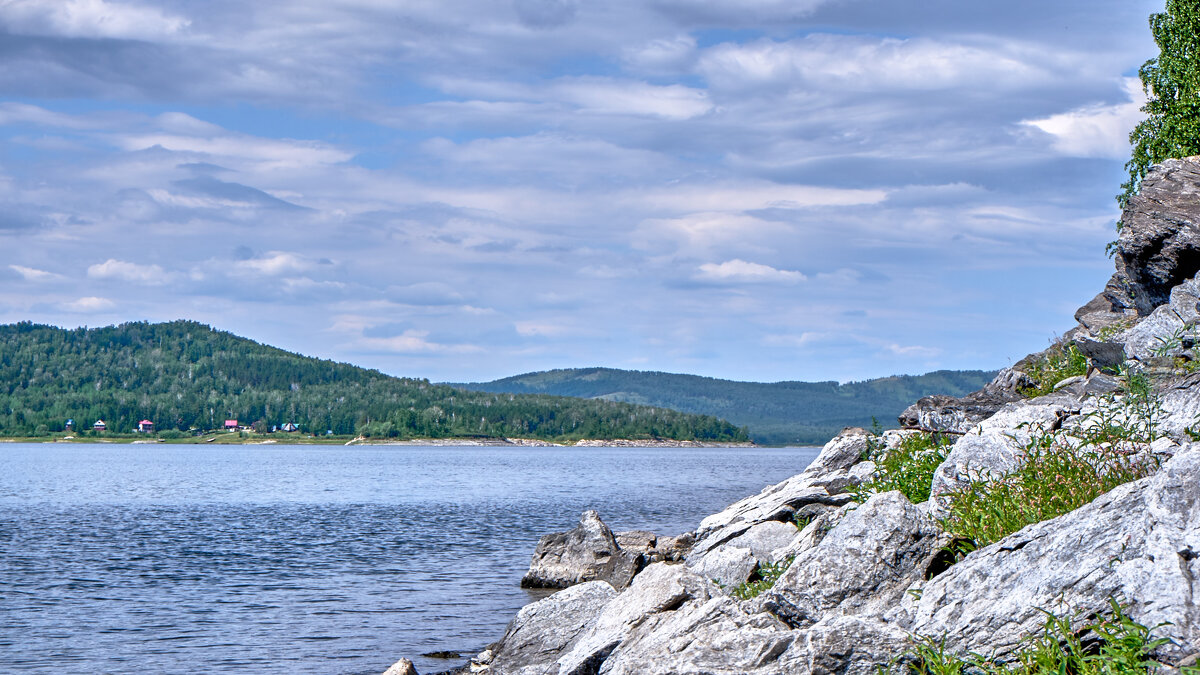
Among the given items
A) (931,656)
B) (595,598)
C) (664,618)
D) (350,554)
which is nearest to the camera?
(931,656)

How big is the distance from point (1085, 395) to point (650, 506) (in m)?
60.5

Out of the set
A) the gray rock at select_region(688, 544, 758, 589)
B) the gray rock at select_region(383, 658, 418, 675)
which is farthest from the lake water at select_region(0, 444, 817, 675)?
the gray rock at select_region(688, 544, 758, 589)

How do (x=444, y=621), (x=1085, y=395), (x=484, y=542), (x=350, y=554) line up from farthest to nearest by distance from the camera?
(x=484, y=542) < (x=350, y=554) < (x=444, y=621) < (x=1085, y=395)

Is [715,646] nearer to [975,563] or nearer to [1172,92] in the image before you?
[975,563]

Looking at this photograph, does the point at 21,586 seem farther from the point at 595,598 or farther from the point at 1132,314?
the point at 1132,314

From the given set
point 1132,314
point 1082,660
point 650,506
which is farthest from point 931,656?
point 650,506

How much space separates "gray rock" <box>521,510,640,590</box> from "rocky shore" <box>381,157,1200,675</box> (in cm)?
1183

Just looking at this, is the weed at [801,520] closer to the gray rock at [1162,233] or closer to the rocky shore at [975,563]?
the rocky shore at [975,563]

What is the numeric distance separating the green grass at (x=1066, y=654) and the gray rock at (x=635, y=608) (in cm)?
419

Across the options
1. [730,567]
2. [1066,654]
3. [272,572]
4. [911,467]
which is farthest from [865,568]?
[272,572]

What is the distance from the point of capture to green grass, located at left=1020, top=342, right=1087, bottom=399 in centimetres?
2377

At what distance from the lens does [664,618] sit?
46.0 feet

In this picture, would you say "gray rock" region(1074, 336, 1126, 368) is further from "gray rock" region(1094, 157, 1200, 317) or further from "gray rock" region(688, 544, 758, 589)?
"gray rock" region(688, 544, 758, 589)

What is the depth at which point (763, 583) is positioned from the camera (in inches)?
738
